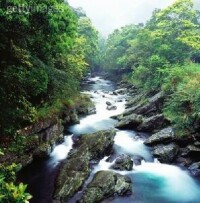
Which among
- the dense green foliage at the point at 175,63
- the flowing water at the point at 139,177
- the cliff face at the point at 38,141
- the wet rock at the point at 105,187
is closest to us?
the wet rock at the point at 105,187

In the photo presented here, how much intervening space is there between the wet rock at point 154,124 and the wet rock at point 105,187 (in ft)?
24.5

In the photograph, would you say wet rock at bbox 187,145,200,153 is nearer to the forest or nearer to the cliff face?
the forest

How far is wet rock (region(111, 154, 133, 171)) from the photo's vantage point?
1555 cm

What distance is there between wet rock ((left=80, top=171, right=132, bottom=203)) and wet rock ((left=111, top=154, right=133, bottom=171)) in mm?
1429

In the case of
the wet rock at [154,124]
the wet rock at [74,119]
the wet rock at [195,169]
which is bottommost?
the wet rock at [195,169]

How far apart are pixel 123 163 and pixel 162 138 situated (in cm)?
383

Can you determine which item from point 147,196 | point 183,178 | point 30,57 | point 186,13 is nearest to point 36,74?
point 30,57

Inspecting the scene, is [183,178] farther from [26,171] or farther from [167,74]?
[167,74]

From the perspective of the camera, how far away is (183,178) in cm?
1547

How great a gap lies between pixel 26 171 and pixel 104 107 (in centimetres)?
1469

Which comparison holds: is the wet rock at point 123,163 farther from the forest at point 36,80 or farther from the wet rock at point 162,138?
the forest at point 36,80

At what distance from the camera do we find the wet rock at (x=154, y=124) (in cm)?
2108

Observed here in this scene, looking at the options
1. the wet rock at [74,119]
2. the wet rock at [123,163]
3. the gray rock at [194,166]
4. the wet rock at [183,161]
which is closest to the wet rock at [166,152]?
the wet rock at [183,161]

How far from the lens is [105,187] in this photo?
512 inches
